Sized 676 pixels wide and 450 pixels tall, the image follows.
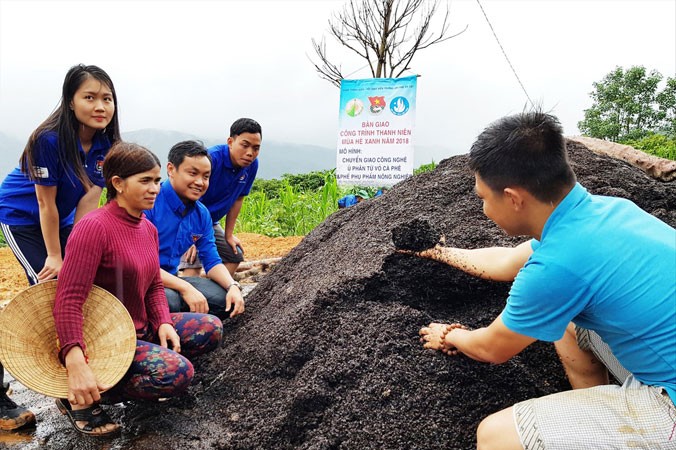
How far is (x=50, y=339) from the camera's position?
6.34 feet

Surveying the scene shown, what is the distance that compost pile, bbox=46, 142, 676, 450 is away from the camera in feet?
5.54

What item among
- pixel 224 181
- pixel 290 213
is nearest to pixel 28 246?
pixel 224 181

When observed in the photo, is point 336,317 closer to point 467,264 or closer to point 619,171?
point 467,264

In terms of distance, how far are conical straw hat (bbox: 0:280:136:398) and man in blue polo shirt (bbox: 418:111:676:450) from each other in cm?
129

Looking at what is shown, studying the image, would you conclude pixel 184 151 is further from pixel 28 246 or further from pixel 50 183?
pixel 28 246

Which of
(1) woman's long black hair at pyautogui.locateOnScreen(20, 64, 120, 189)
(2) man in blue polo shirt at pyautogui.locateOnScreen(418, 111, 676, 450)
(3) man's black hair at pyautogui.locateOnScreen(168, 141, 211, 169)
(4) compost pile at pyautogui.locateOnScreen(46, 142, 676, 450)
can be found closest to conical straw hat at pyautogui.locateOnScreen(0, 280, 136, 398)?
(4) compost pile at pyautogui.locateOnScreen(46, 142, 676, 450)

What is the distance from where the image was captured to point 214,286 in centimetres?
280

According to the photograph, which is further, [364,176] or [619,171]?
[364,176]

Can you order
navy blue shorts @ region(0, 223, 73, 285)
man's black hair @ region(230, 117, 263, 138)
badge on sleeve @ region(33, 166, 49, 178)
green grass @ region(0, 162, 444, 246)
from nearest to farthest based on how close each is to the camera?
badge on sleeve @ region(33, 166, 49, 178) < navy blue shorts @ region(0, 223, 73, 285) < man's black hair @ region(230, 117, 263, 138) < green grass @ region(0, 162, 444, 246)

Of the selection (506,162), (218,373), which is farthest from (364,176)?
(506,162)

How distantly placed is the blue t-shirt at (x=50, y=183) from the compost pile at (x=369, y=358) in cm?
91

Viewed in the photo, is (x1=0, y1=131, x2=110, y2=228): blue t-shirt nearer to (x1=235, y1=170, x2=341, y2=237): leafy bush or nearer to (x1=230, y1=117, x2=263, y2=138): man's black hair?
(x1=230, y1=117, x2=263, y2=138): man's black hair

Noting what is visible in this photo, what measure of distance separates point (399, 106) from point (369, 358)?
424cm

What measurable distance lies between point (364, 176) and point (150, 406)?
414 centimetres
